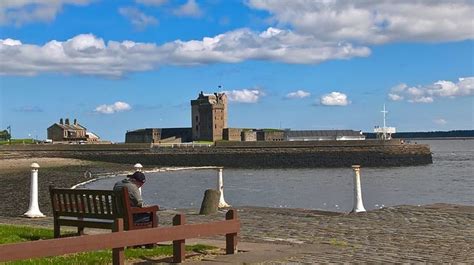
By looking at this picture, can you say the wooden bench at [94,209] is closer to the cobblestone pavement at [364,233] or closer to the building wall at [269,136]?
the cobblestone pavement at [364,233]

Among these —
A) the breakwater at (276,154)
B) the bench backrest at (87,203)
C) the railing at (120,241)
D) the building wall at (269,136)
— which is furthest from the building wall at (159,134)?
the railing at (120,241)

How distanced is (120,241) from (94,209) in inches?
94.5

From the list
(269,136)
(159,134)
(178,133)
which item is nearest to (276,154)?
(269,136)

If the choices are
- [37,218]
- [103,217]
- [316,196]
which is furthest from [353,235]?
[316,196]

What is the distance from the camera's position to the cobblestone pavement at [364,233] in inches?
375

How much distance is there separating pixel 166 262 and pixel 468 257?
4056 mm

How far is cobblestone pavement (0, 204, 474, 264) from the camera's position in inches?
375

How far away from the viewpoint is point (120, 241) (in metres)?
7.84

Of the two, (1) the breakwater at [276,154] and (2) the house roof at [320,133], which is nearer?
(1) the breakwater at [276,154]

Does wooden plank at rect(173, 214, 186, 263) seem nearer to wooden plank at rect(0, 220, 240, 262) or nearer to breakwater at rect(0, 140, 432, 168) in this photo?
wooden plank at rect(0, 220, 240, 262)

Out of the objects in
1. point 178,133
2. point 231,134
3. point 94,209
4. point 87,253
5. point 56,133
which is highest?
point 56,133

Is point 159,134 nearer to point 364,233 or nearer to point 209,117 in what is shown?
point 209,117

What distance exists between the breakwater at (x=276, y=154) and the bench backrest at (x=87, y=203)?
3452 inches

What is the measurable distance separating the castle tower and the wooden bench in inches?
4778
